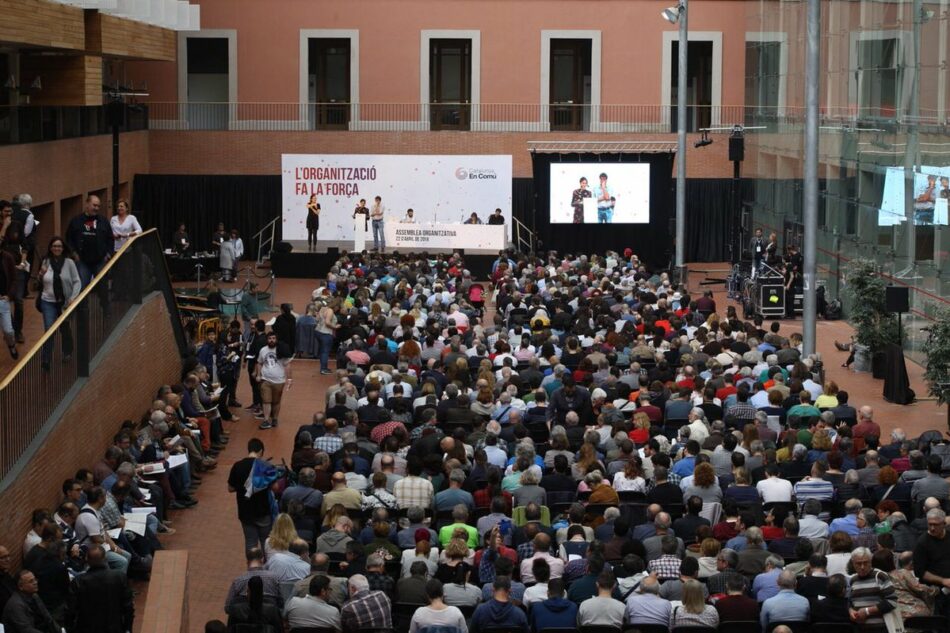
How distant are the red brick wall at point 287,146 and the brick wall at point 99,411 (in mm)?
21608

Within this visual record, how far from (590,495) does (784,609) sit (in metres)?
3.66

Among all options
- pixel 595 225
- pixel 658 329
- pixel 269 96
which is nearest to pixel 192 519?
pixel 658 329

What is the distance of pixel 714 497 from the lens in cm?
1542

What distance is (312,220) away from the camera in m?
42.1

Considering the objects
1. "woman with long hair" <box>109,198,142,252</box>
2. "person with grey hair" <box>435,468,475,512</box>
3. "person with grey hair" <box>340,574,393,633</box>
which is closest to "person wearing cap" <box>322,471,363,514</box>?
"person with grey hair" <box>435,468,475,512</box>

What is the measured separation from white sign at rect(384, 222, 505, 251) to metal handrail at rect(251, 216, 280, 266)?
18.4 ft

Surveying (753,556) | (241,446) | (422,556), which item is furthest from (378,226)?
(753,556)

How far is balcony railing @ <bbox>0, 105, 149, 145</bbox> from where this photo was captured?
3231 centimetres

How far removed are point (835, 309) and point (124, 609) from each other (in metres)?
23.3

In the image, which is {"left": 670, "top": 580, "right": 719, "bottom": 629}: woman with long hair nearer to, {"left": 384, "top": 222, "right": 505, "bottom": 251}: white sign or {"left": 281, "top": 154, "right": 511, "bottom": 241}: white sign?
{"left": 384, "top": 222, "right": 505, "bottom": 251}: white sign

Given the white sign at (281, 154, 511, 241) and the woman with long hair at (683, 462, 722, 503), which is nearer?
the woman with long hair at (683, 462, 722, 503)

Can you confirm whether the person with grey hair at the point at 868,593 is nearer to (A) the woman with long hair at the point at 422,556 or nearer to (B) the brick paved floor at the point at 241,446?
(A) the woman with long hair at the point at 422,556

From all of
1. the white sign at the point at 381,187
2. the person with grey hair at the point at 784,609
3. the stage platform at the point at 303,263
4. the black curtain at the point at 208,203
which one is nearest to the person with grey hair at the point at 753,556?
the person with grey hair at the point at 784,609

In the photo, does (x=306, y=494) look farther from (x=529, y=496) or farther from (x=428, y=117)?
(x=428, y=117)
